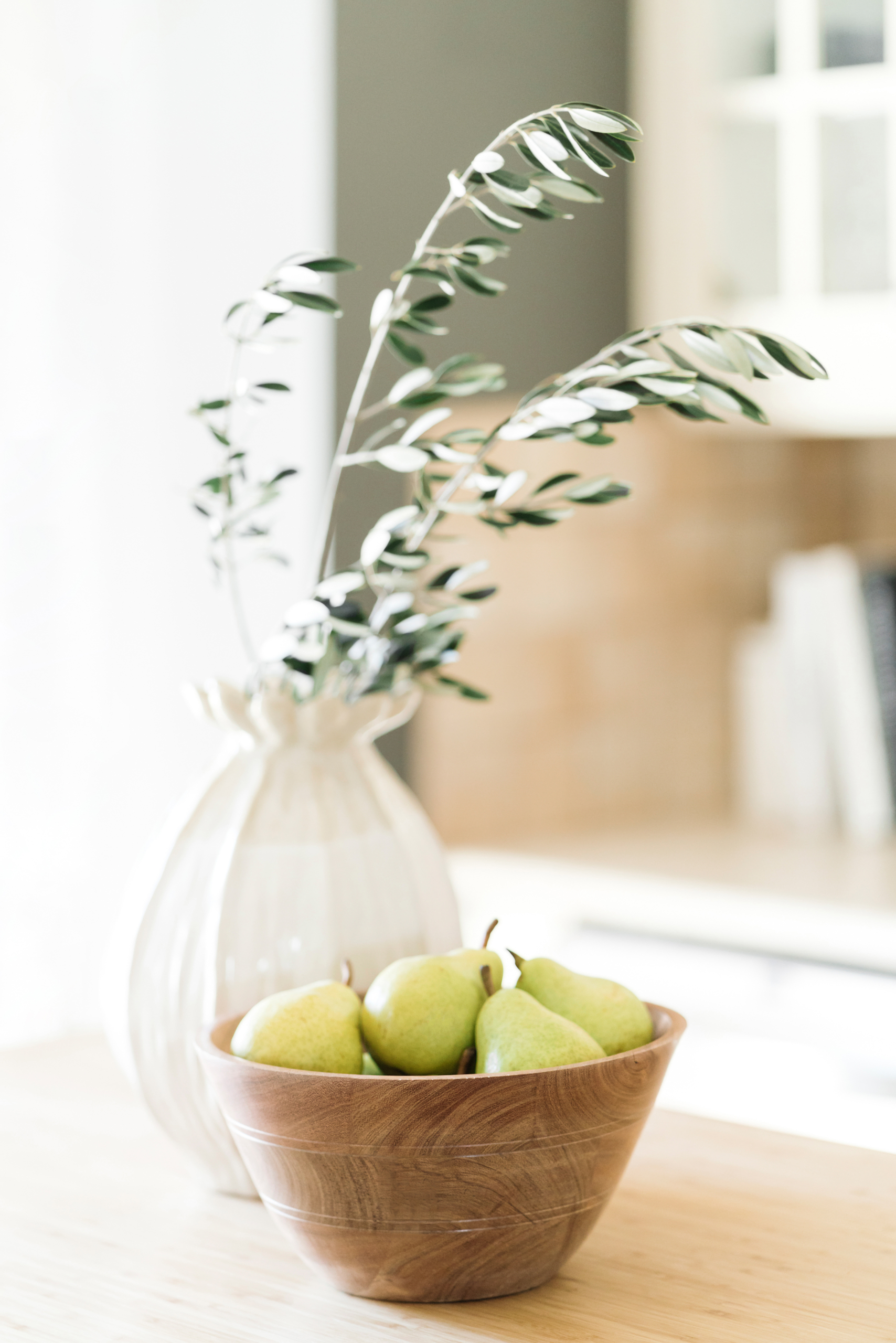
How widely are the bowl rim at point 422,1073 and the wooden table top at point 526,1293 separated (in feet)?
0.38

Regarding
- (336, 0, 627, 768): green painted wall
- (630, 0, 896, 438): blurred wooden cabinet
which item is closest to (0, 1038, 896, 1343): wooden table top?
(336, 0, 627, 768): green painted wall

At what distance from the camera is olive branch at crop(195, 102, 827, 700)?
0.81 meters

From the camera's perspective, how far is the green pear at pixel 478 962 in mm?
778

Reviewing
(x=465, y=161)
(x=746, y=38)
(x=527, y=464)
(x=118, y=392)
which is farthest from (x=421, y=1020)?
(x=746, y=38)

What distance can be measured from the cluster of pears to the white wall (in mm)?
1091

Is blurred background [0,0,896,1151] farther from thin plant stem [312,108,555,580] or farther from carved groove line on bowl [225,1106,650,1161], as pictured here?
carved groove line on bowl [225,1106,650,1161]

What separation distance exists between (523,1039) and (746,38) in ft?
6.03

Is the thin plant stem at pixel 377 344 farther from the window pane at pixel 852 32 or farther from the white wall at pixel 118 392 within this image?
the window pane at pixel 852 32

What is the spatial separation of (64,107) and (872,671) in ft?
4.45

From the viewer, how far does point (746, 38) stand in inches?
85.9

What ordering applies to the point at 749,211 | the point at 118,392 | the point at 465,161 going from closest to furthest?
the point at 118,392, the point at 465,161, the point at 749,211

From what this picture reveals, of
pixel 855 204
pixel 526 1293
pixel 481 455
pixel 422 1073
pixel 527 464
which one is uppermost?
pixel 855 204

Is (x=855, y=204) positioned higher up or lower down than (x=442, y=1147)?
higher up

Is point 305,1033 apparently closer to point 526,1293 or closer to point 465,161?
point 526,1293
